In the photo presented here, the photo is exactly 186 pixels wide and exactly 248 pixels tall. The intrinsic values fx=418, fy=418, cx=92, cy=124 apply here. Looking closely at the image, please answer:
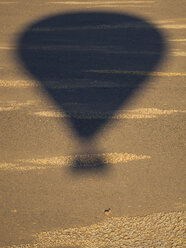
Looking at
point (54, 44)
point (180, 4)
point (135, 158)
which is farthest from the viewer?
point (180, 4)

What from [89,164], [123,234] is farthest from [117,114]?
[123,234]

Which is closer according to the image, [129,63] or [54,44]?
[129,63]

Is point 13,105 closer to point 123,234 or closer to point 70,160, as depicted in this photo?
Answer: point 70,160

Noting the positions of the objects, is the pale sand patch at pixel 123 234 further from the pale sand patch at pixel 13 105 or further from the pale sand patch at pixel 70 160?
the pale sand patch at pixel 13 105

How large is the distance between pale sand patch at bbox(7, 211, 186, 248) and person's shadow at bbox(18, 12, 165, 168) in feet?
2.26

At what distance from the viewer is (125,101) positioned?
426 centimetres

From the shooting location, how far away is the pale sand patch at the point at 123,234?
2.51m

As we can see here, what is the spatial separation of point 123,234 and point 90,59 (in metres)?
3.09

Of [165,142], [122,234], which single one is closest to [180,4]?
[165,142]

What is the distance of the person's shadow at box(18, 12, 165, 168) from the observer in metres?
4.18

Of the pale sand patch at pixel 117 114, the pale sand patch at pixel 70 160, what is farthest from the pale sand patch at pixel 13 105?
the pale sand patch at pixel 70 160

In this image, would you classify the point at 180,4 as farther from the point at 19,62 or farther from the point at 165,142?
the point at 165,142

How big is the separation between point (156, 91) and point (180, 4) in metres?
3.31

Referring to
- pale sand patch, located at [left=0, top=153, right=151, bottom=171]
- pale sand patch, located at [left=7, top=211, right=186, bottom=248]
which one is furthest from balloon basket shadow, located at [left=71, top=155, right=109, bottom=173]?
pale sand patch, located at [left=7, top=211, right=186, bottom=248]
